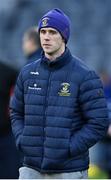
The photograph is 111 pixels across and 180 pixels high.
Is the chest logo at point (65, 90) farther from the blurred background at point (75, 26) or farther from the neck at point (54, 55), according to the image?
the blurred background at point (75, 26)

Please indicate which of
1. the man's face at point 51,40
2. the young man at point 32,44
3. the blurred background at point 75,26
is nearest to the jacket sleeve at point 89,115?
the man's face at point 51,40

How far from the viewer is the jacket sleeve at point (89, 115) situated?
258 inches

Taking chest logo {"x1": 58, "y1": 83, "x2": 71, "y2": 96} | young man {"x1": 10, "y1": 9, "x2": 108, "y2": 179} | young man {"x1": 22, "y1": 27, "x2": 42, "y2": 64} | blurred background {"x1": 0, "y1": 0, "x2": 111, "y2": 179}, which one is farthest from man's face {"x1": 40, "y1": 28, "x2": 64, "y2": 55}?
blurred background {"x1": 0, "y1": 0, "x2": 111, "y2": 179}

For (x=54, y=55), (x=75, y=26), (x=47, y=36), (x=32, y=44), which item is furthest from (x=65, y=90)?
(x=75, y=26)

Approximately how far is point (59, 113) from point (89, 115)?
0.23 m

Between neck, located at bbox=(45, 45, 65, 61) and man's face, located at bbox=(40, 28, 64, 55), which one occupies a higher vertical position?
man's face, located at bbox=(40, 28, 64, 55)

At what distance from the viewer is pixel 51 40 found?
6.56 metres

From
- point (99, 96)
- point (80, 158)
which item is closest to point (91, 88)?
point (99, 96)

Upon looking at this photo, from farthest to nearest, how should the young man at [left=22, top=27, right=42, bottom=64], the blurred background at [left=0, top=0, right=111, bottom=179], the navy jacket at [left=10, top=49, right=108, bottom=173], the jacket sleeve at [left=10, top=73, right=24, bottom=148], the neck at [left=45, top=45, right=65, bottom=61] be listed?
the blurred background at [left=0, top=0, right=111, bottom=179] → the young man at [left=22, top=27, right=42, bottom=64] → the jacket sleeve at [left=10, top=73, right=24, bottom=148] → the neck at [left=45, top=45, right=65, bottom=61] → the navy jacket at [left=10, top=49, right=108, bottom=173]

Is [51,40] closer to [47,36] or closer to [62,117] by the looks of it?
[47,36]

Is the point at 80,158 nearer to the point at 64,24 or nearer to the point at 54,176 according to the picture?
the point at 54,176

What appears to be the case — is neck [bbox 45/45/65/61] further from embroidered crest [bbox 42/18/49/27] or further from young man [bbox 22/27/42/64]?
young man [bbox 22/27/42/64]

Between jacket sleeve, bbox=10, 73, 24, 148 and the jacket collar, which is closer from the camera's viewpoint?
the jacket collar

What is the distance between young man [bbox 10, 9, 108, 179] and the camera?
21.4 feet
